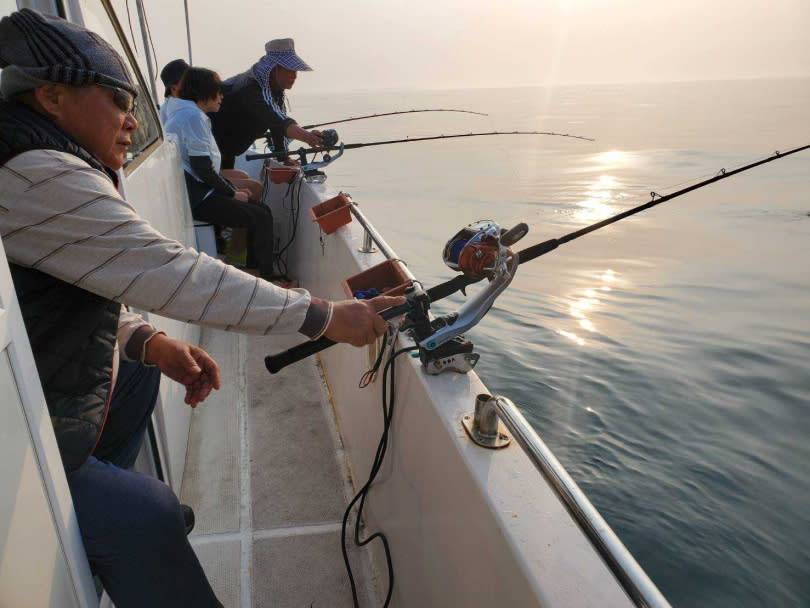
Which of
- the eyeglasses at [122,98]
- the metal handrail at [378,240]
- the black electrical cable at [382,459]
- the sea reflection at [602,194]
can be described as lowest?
the sea reflection at [602,194]

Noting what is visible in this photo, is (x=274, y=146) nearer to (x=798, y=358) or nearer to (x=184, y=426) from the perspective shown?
(x=184, y=426)

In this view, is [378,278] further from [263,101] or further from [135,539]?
[263,101]

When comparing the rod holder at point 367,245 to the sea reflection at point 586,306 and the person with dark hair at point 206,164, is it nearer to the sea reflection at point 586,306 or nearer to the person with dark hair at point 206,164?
the person with dark hair at point 206,164

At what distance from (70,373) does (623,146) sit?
2273cm

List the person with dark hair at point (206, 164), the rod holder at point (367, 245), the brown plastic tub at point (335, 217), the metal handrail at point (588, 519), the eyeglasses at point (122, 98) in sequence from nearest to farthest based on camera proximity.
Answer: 1. the metal handrail at point (588, 519)
2. the eyeglasses at point (122, 98)
3. the rod holder at point (367, 245)
4. the brown plastic tub at point (335, 217)
5. the person with dark hair at point (206, 164)

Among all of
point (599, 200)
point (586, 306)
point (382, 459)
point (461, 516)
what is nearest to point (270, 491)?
point (382, 459)

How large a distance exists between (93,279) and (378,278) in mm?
1189

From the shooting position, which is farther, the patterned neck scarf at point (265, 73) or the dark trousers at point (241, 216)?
the patterned neck scarf at point (265, 73)

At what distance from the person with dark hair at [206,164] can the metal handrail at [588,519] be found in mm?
2891

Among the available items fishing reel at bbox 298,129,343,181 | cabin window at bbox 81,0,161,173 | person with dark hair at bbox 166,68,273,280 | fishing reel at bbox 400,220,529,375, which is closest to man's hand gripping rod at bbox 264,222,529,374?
fishing reel at bbox 400,220,529,375

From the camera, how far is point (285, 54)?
13.6 ft

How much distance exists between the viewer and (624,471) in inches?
138

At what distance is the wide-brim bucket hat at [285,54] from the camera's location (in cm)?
413

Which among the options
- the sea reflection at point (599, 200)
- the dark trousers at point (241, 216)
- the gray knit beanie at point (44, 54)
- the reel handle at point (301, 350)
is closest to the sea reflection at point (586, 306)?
the sea reflection at point (599, 200)
